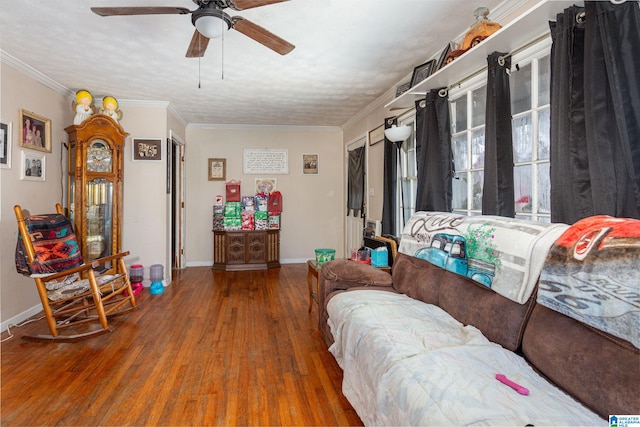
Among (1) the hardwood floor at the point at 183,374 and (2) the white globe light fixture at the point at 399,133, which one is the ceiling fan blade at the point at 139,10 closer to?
(2) the white globe light fixture at the point at 399,133

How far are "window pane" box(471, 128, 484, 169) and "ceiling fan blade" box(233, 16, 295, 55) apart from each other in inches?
59.5

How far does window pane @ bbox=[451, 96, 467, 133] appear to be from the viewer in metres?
2.75

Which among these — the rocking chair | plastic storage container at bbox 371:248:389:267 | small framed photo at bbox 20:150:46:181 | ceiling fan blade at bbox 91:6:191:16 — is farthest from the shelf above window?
small framed photo at bbox 20:150:46:181

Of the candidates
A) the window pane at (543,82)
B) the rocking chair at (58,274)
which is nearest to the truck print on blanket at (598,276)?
the window pane at (543,82)

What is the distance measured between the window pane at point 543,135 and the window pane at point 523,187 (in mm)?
126

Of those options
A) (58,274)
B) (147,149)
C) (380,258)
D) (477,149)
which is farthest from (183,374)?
(147,149)

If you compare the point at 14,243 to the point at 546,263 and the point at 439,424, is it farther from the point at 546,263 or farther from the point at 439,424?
the point at 546,263

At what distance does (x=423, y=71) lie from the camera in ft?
9.78

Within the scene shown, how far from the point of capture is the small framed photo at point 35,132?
3.25 metres

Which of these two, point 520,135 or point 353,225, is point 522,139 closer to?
point 520,135

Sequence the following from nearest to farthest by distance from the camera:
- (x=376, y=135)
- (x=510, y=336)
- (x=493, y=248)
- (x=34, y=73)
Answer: (x=510, y=336) → (x=493, y=248) → (x=34, y=73) → (x=376, y=135)

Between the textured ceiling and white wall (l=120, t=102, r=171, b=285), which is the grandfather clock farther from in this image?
the textured ceiling

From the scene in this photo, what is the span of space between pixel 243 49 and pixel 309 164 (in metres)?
3.27

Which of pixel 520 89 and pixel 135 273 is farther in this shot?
pixel 135 273
